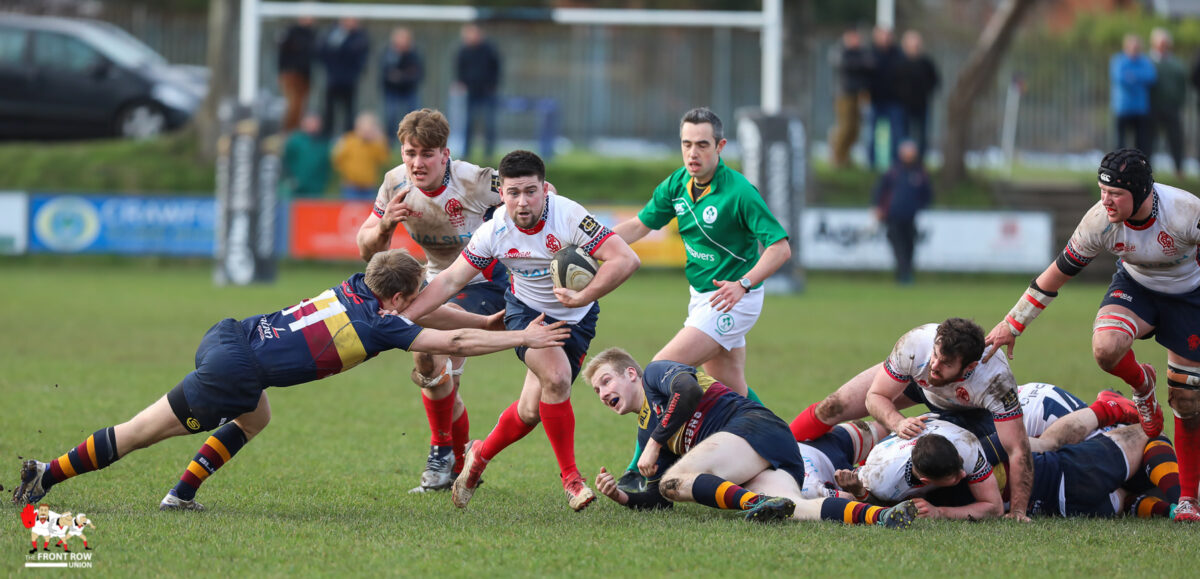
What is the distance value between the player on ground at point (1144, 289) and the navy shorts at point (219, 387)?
3.62 meters

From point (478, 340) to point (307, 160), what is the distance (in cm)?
1595

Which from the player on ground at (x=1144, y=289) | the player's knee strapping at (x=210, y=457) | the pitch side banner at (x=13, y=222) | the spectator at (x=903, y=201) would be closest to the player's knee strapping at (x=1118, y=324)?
the player on ground at (x=1144, y=289)

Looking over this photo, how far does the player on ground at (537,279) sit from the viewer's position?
20.0 feet

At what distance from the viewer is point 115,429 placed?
579cm

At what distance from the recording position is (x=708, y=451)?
5.99 metres

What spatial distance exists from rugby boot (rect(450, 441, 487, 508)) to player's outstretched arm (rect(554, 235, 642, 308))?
919 millimetres

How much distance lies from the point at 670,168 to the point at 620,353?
722 inches

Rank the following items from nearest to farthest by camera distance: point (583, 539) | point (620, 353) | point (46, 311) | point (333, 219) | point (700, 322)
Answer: point (583, 539)
point (620, 353)
point (700, 322)
point (46, 311)
point (333, 219)

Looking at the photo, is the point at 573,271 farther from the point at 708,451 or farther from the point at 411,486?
the point at 411,486

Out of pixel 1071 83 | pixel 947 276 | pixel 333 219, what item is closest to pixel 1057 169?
pixel 1071 83

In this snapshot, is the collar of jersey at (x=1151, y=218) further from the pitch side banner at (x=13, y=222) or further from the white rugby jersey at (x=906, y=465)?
the pitch side banner at (x=13, y=222)

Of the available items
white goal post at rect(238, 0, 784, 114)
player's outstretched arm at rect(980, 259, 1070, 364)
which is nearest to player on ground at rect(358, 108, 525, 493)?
player's outstretched arm at rect(980, 259, 1070, 364)

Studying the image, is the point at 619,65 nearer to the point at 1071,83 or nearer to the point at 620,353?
the point at 1071,83

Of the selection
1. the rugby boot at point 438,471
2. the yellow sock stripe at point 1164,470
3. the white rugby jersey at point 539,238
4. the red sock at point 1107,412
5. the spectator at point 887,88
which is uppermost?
the spectator at point 887,88
